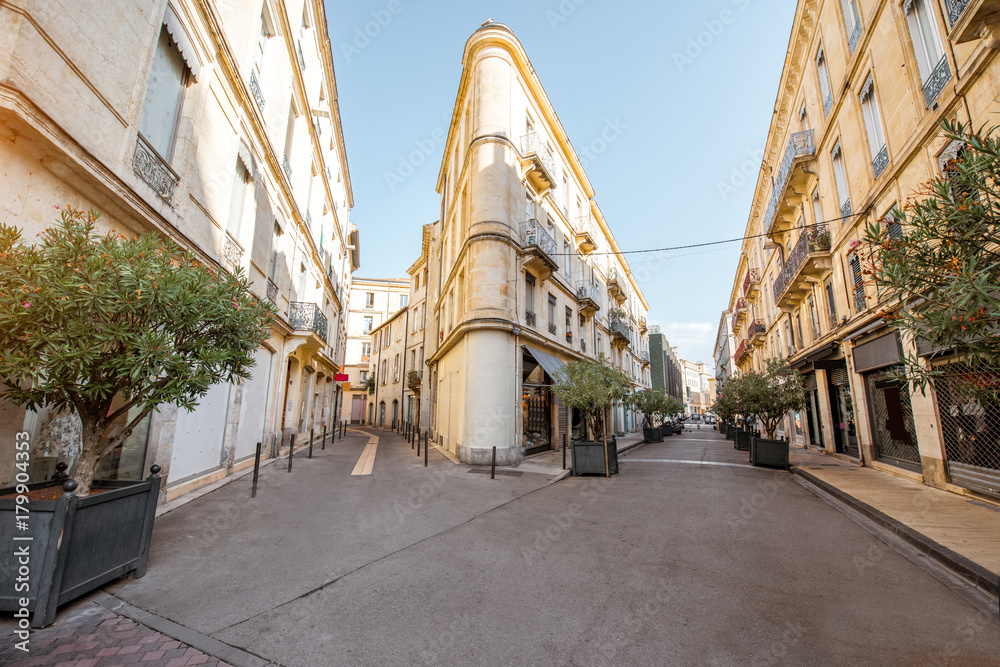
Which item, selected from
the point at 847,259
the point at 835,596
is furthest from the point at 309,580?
the point at 847,259

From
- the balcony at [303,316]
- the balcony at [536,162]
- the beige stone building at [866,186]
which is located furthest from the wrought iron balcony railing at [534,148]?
the balcony at [303,316]

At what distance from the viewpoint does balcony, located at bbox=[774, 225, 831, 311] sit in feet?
45.7

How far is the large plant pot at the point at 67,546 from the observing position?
3.00 m

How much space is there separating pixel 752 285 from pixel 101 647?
1258 inches

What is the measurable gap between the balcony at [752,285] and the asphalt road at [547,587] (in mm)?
23865

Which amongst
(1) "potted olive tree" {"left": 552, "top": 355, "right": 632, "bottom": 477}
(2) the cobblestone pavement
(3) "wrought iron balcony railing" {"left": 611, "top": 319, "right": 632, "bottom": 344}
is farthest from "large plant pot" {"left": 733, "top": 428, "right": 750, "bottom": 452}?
(2) the cobblestone pavement

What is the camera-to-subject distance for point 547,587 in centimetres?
381

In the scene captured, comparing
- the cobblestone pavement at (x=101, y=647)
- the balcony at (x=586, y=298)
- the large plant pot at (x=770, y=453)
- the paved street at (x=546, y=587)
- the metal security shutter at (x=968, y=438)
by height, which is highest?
the balcony at (x=586, y=298)

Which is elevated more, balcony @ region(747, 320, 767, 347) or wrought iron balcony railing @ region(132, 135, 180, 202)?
balcony @ region(747, 320, 767, 347)

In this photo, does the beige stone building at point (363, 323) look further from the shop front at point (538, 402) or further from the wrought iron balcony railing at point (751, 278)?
the wrought iron balcony railing at point (751, 278)

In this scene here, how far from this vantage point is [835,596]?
3668 millimetres

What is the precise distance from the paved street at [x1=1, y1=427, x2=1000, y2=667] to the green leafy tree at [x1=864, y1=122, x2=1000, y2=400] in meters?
2.17

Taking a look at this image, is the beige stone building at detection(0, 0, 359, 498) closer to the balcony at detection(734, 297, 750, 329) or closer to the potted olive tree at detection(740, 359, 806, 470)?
the potted olive tree at detection(740, 359, 806, 470)

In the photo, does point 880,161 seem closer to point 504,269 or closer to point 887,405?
point 887,405
